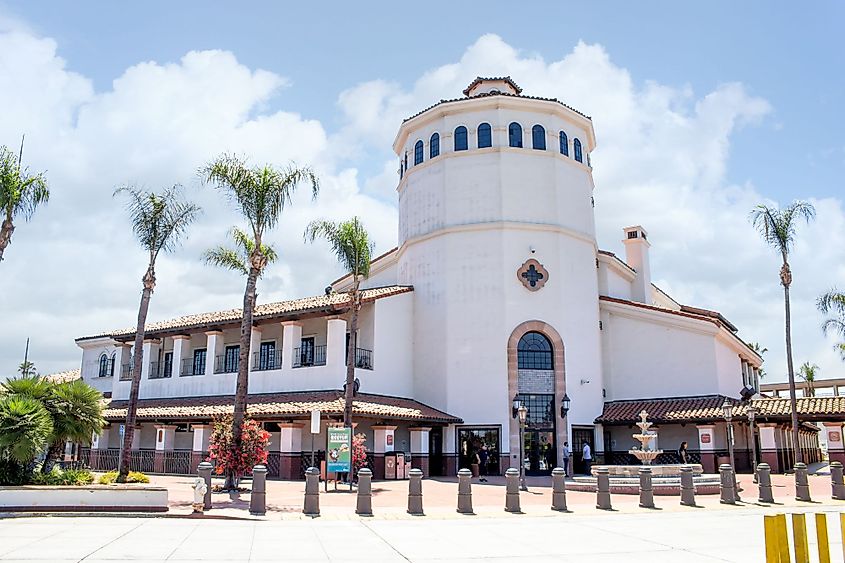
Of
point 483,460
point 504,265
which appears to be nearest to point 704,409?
point 483,460

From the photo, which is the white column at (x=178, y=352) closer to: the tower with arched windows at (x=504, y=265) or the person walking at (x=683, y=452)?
the tower with arched windows at (x=504, y=265)

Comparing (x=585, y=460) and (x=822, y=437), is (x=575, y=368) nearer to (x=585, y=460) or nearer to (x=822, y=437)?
(x=585, y=460)

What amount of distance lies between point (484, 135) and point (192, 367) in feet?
62.3

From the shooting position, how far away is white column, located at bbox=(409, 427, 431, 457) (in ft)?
99.3

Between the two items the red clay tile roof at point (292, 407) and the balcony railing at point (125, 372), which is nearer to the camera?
the red clay tile roof at point (292, 407)

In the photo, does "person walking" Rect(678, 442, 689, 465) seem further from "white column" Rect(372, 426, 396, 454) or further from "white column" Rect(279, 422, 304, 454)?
"white column" Rect(279, 422, 304, 454)

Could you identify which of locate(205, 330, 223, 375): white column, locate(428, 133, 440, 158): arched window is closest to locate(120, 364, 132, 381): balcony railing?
locate(205, 330, 223, 375): white column

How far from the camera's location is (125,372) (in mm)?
39406

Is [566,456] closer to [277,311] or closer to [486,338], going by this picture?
[486,338]

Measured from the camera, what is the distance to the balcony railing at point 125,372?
39000 millimetres

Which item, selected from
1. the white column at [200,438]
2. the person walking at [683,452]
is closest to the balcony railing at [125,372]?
the white column at [200,438]

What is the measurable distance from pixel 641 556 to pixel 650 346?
23946mm

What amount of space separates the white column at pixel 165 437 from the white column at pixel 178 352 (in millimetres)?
3778

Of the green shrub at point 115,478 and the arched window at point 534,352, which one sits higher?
the arched window at point 534,352
